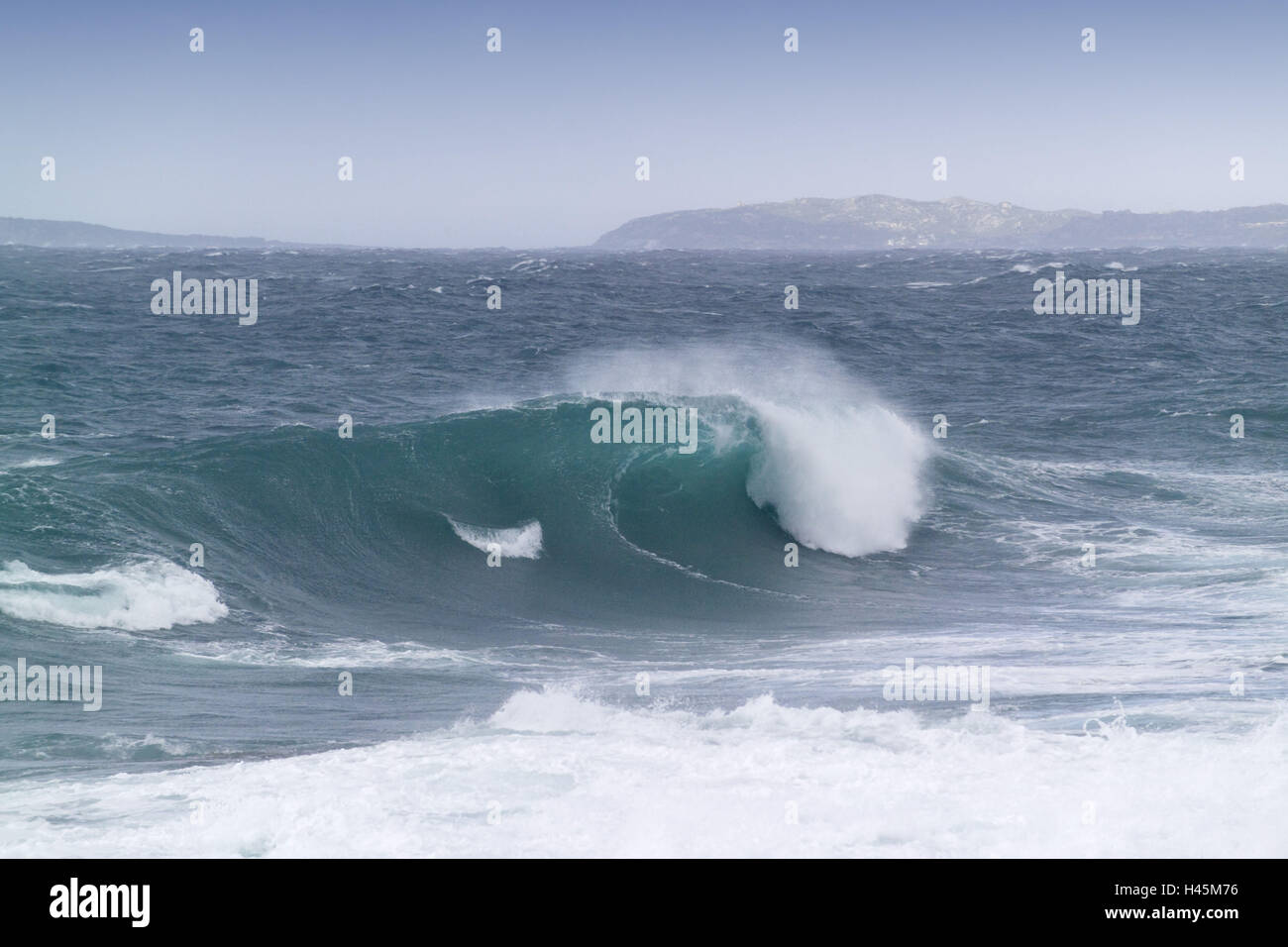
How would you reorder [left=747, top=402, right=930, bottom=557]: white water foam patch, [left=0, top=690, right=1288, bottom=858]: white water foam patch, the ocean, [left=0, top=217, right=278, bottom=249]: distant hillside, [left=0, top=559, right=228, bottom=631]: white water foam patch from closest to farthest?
1. [left=0, top=690, right=1288, bottom=858]: white water foam patch
2. the ocean
3. [left=0, top=559, right=228, bottom=631]: white water foam patch
4. [left=747, top=402, right=930, bottom=557]: white water foam patch
5. [left=0, top=217, right=278, bottom=249]: distant hillside

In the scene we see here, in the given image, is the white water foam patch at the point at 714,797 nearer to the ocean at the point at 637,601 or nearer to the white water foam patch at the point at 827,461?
the ocean at the point at 637,601

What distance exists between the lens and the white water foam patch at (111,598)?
13.8m

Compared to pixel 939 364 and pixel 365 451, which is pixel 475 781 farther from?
pixel 939 364

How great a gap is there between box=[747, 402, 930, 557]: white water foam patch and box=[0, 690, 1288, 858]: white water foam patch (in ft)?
33.8

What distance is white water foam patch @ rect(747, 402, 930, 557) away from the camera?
20297mm

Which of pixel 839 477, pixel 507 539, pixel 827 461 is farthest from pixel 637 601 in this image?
pixel 827 461

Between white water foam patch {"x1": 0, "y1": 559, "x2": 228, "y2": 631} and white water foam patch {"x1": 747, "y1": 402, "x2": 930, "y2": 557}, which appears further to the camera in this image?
white water foam patch {"x1": 747, "y1": 402, "x2": 930, "y2": 557}

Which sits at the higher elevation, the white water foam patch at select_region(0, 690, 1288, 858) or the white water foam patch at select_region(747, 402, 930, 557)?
the white water foam patch at select_region(747, 402, 930, 557)

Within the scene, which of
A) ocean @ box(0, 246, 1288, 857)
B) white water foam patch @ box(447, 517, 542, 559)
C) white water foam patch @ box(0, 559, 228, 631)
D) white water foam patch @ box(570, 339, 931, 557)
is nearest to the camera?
ocean @ box(0, 246, 1288, 857)

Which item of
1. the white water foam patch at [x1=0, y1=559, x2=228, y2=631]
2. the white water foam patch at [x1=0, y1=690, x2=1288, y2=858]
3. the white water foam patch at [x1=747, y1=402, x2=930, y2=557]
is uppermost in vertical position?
the white water foam patch at [x1=747, y1=402, x2=930, y2=557]

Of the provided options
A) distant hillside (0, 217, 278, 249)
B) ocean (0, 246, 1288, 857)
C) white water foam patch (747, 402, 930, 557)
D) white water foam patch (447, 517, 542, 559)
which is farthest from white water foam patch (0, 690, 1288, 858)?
distant hillside (0, 217, 278, 249)

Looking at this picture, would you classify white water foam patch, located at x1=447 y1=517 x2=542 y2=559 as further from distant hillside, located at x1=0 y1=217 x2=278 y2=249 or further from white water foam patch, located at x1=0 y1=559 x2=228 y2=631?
distant hillside, located at x1=0 y1=217 x2=278 y2=249
